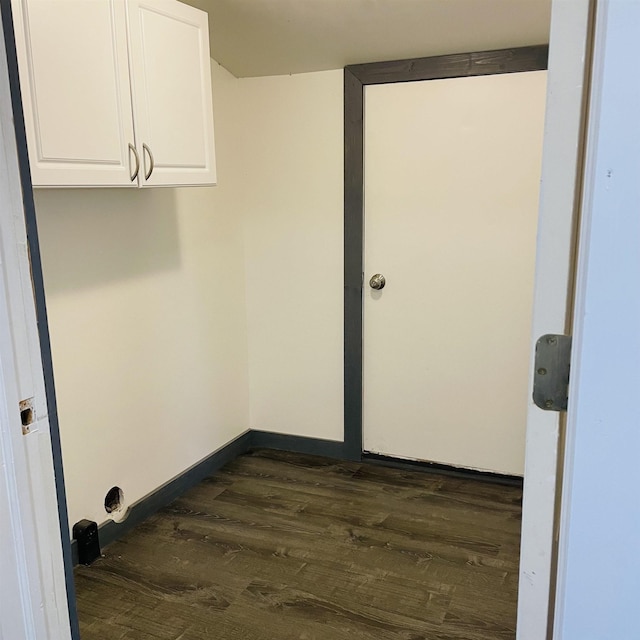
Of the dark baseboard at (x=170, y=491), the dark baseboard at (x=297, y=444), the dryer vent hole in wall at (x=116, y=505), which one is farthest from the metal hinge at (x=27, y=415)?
the dark baseboard at (x=297, y=444)

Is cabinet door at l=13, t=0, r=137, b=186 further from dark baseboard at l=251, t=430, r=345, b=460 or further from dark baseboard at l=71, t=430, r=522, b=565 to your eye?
dark baseboard at l=251, t=430, r=345, b=460

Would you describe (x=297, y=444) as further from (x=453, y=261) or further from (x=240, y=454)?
(x=453, y=261)

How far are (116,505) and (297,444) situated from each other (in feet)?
3.55

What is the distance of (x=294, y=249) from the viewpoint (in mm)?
3199

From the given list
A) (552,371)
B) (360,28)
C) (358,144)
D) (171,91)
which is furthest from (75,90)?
(552,371)

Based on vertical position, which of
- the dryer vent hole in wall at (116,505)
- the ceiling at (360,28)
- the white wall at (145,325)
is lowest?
the dryer vent hole in wall at (116,505)

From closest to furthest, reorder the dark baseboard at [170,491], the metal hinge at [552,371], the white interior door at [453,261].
Result: the metal hinge at [552,371] → the dark baseboard at [170,491] → the white interior door at [453,261]

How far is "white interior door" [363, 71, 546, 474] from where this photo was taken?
108 inches

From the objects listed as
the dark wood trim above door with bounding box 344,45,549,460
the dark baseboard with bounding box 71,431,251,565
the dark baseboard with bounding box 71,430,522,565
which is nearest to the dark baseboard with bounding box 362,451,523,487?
the dark baseboard with bounding box 71,430,522,565

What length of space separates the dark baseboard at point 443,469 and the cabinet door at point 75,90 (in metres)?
1.91

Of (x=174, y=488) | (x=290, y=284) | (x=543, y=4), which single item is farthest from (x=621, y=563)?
(x=290, y=284)

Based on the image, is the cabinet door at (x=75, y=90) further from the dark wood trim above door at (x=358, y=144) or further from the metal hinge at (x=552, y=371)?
the metal hinge at (x=552, y=371)

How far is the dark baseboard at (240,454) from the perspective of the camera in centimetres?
261

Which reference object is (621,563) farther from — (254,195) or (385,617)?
(254,195)
